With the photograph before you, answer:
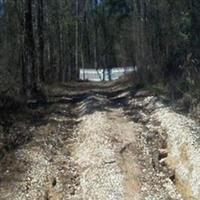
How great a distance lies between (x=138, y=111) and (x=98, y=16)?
146 feet

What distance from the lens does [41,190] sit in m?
10.9

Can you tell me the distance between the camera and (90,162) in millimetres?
11992

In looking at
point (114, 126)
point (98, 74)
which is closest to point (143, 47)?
point (114, 126)

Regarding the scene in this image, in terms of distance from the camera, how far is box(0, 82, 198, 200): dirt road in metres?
10.7

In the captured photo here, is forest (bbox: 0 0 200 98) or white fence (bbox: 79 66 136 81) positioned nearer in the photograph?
forest (bbox: 0 0 200 98)

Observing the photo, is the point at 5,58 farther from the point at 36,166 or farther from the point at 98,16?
the point at 98,16

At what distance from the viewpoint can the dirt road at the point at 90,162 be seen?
1066 cm

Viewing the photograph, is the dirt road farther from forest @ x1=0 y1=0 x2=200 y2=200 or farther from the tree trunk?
the tree trunk

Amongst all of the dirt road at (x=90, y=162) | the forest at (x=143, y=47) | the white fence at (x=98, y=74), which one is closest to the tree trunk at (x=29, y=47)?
the forest at (x=143, y=47)

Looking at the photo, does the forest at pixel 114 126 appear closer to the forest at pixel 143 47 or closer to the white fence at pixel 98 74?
the forest at pixel 143 47

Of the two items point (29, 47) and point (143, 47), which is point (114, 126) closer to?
point (29, 47)

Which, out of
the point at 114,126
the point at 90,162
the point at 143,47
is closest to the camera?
the point at 90,162

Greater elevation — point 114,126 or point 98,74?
point 114,126

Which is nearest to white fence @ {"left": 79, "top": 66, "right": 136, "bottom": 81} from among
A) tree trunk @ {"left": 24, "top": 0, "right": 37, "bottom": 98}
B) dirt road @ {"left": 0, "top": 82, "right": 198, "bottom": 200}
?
tree trunk @ {"left": 24, "top": 0, "right": 37, "bottom": 98}
